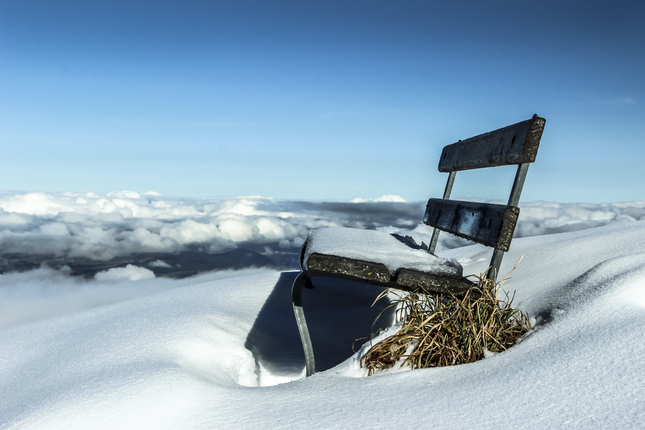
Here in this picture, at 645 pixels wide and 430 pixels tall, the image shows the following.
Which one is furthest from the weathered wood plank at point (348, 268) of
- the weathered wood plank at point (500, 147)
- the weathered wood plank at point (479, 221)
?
the weathered wood plank at point (500, 147)

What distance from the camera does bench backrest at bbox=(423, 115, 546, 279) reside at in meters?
1.66

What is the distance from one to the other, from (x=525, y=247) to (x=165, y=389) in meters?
2.66

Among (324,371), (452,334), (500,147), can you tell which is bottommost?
(324,371)

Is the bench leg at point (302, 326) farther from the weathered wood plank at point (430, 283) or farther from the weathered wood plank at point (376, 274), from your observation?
the weathered wood plank at point (430, 283)

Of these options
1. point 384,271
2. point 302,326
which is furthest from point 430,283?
point 302,326

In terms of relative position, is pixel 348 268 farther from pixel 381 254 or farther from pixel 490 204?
pixel 490 204

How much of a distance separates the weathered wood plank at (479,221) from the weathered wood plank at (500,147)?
9.2 inches

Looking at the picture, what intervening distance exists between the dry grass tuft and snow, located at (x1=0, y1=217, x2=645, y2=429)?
0.11 meters

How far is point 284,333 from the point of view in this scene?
2.61 meters

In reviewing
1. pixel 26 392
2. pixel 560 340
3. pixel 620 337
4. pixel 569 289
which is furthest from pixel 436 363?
pixel 26 392

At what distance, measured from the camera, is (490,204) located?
1.85 metres

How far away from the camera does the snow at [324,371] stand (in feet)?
3.49

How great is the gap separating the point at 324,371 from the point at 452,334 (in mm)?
527

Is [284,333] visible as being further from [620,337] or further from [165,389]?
[620,337]
